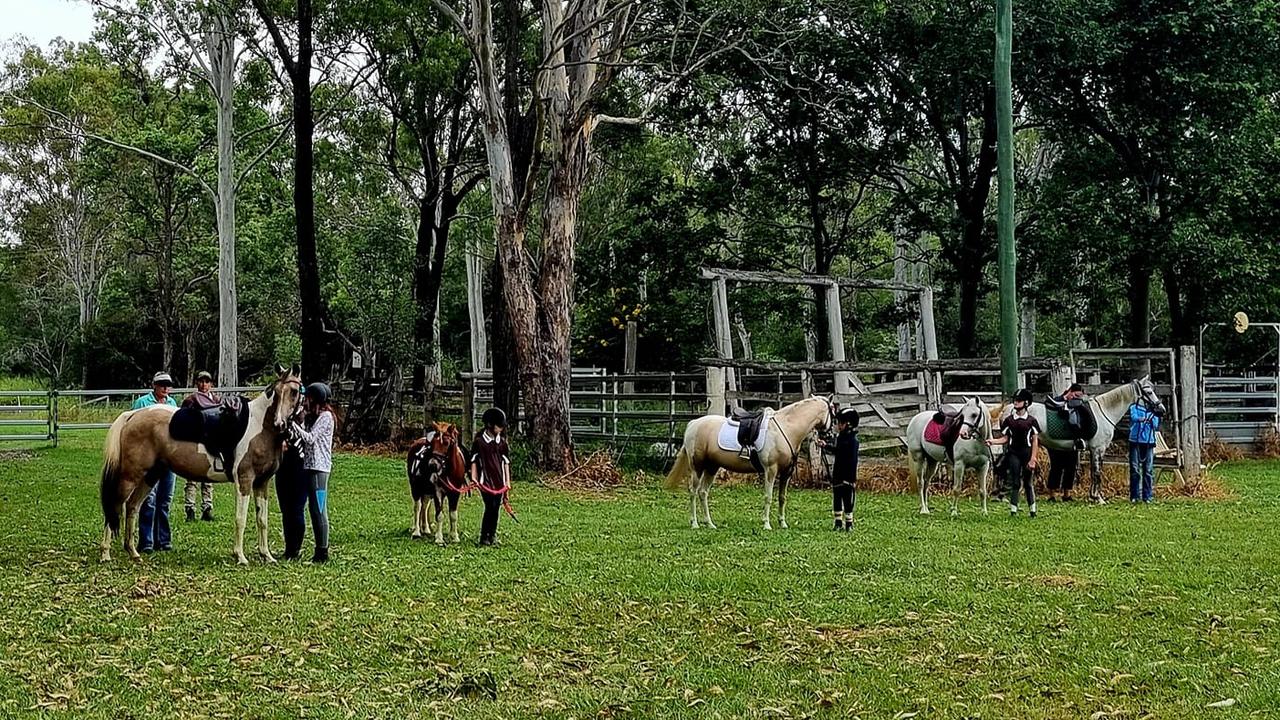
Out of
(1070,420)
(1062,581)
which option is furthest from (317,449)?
(1070,420)

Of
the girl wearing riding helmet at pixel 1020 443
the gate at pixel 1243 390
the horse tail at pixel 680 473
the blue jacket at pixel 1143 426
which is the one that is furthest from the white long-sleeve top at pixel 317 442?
the gate at pixel 1243 390

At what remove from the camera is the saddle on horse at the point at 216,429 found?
33.7ft

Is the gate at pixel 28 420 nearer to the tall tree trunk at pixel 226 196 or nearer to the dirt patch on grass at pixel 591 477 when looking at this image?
the tall tree trunk at pixel 226 196

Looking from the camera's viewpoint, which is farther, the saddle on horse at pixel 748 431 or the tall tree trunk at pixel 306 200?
the tall tree trunk at pixel 306 200

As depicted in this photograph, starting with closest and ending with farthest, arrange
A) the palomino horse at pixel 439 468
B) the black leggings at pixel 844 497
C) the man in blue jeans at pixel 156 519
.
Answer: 1. the man in blue jeans at pixel 156 519
2. the palomino horse at pixel 439 468
3. the black leggings at pixel 844 497

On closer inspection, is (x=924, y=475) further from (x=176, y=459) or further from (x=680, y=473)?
(x=176, y=459)

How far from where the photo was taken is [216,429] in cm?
1029

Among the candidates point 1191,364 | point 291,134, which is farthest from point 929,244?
point 1191,364

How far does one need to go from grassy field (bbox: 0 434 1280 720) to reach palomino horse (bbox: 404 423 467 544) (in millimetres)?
575

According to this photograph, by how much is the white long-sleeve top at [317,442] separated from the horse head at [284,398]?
21 centimetres

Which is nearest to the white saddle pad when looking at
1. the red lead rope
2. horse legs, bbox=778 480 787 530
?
horse legs, bbox=778 480 787 530

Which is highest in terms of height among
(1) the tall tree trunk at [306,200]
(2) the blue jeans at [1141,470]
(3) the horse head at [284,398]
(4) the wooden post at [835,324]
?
(1) the tall tree trunk at [306,200]

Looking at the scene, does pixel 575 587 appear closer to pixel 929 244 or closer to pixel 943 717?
pixel 943 717

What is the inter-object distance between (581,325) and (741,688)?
28.7 meters
